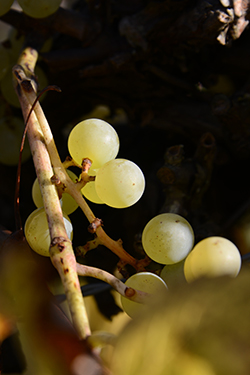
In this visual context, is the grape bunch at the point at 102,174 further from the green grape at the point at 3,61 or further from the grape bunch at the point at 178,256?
the green grape at the point at 3,61

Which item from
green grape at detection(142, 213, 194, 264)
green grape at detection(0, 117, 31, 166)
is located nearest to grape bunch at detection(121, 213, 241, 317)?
green grape at detection(142, 213, 194, 264)

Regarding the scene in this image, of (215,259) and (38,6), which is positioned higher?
(38,6)

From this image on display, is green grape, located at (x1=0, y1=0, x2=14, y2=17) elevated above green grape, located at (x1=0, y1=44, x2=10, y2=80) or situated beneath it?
elevated above

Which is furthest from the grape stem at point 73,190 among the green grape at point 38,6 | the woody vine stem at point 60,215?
the green grape at point 38,6

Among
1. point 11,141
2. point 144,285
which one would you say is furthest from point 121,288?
point 11,141

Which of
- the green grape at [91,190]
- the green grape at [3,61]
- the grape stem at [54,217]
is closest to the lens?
the grape stem at [54,217]

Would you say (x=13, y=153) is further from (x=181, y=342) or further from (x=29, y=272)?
(x=181, y=342)

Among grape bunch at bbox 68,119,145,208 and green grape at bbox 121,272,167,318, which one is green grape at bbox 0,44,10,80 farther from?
green grape at bbox 121,272,167,318

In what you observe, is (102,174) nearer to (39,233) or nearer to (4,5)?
(39,233)
